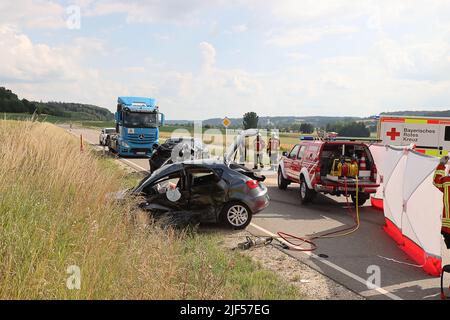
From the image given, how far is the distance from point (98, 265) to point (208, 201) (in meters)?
4.21

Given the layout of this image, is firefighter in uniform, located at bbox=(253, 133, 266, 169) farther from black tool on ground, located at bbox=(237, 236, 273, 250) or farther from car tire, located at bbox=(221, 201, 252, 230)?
black tool on ground, located at bbox=(237, 236, 273, 250)

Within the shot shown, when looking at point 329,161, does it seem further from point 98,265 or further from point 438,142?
point 98,265

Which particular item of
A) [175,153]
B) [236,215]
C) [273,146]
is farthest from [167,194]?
[273,146]

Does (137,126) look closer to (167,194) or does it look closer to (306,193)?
(306,193)

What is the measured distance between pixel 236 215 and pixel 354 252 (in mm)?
2598

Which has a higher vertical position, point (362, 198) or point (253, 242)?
point (362, 198)

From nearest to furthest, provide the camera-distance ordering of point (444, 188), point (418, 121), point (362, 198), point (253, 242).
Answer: point (444, 188)
point (253, 242)
point (362, 198)
point (418, 121)

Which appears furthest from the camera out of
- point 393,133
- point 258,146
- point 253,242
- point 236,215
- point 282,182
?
point 258,146

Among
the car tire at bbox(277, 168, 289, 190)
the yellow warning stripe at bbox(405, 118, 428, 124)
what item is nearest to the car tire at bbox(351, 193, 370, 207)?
the car tire at bbox(277, 168, 289, 190)

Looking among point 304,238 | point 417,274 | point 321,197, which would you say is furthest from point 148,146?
point 417,274

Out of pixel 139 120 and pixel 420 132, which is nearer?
pixel 420 132

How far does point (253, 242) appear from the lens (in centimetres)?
743

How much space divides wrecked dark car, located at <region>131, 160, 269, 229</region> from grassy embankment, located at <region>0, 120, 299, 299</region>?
812mm

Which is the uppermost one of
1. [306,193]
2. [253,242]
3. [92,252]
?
[92,252]
